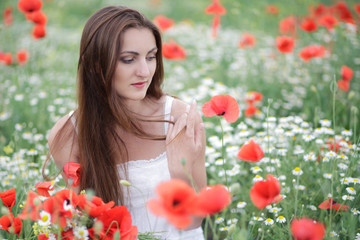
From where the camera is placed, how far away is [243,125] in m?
2.35

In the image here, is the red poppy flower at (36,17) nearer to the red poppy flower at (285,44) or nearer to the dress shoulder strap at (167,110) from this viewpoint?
the dress shoulder strap at (167,110)

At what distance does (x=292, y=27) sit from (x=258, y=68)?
798mm

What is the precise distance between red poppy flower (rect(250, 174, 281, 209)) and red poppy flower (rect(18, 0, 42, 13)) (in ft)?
7.73

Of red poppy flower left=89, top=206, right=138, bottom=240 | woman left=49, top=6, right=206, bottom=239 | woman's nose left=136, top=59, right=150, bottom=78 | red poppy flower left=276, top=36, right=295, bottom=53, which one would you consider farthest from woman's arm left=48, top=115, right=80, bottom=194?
red poppy flower left=276, top=36, right=295, bottom=53

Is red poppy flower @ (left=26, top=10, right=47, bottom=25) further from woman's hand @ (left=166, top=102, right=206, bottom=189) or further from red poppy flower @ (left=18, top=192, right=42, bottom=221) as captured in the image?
red poppy flower @ (left=18, top=192, right=42, bottom=221)

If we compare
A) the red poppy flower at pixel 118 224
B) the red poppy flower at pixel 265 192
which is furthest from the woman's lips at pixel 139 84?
the red poppy flower at pixel 265 192

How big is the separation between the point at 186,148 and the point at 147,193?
39cm

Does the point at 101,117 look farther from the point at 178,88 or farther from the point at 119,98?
the point at 178,88

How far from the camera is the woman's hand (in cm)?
155

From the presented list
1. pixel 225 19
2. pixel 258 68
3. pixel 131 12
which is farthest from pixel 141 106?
pixel 225 19

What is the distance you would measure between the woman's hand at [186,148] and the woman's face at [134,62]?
244 millimetres

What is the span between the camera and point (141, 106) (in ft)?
6.40

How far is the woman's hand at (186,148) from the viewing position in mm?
1552

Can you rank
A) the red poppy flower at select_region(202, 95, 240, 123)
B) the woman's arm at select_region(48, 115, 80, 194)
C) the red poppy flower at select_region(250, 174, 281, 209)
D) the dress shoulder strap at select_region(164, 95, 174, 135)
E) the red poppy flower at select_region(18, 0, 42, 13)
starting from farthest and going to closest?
the red poppy flower at select_region(18, 0, 42, 13), the dress shoulder strap at select_region(164, 95, 174, 135), the woman's arm at select_region(48, 115, 80, 194), the red poppy flower at select_region(202, 95, 240, 123), the red poppy flower at select_region(250, 174, 281, 209)
